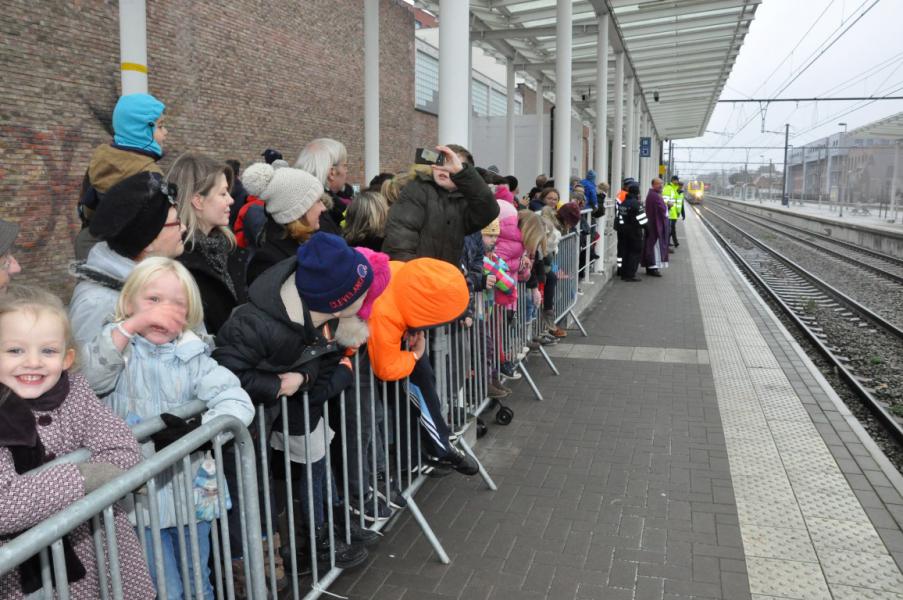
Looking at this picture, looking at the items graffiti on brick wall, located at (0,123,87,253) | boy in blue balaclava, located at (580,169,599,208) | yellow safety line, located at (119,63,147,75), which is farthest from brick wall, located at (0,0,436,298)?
yellow safety line, located at (119,63,147,75)

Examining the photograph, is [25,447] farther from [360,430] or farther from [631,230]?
[631,230]

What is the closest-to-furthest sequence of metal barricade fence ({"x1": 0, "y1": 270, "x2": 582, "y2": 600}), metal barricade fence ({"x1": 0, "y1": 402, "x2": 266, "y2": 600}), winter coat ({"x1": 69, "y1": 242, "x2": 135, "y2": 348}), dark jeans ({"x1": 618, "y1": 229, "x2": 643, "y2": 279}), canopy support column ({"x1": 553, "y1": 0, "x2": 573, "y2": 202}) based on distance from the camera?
1. metal barricade fence ({"x1": 0, "y1": 402, "x2": 266, "y2": 600})
2. metal barricade fence ({"x1": 0, "y1": 270, "x2": 582, "y2": 600})
3. winter coat ({"x1": 69, "y1": 242, "x2": 135, "y2": 348})
4. canopy support column ({"x1": 553, "y1": 0, "x2": 573, "y2": 202})
5. dark jeans ({"x1": 618, "y1": 229, "x2": 643, "y2": 279})

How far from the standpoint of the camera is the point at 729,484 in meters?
4.67

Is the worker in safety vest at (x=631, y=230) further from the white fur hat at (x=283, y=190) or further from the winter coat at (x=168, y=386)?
the winter coat at (x=168, y=386)

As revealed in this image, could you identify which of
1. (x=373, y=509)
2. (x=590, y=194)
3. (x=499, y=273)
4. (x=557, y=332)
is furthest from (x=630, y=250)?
(x=373, y=509)

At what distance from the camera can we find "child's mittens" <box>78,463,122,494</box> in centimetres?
192

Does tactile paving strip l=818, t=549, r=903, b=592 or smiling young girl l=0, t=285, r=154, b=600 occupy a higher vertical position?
smiling young girl l=0, t=285, r=154, b=600

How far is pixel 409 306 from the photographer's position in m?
3.56

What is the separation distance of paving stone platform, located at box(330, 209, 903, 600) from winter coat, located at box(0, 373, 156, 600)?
1.60 metres

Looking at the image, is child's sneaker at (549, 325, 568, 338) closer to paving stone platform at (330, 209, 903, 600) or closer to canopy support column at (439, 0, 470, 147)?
paving stone platform at (330, 209, 903, 600)

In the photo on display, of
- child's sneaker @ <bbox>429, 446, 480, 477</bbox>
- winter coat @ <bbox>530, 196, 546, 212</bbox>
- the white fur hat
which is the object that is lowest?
child's sneaker @ <bbox>429, 446, 480, 477</bbox>

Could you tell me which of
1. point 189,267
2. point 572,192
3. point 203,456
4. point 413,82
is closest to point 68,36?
point 572,192

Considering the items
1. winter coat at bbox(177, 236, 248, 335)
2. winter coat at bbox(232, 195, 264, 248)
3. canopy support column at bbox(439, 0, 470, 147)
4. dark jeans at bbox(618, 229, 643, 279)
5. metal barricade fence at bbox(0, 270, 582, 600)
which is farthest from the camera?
dark jeans at bbox(618, 229, 643, 279)

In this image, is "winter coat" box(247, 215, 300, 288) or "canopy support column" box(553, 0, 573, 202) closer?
"winter coat" box(247, 215, 300, 288)
